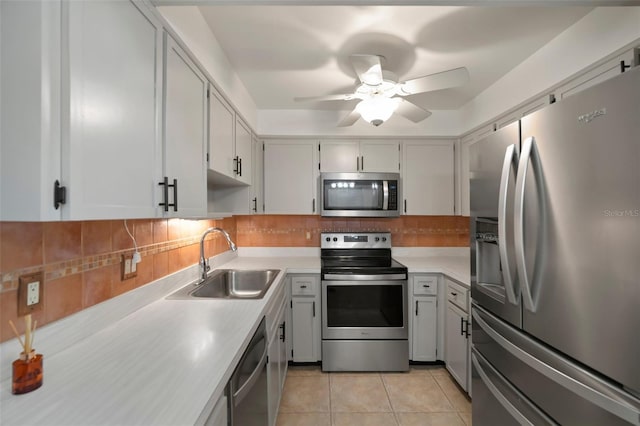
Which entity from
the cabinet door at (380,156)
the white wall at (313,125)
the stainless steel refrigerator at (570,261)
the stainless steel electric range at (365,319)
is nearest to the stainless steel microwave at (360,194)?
the cabinet door at (380,156)

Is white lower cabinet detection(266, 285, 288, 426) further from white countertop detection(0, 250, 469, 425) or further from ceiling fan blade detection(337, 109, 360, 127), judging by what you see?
ceiling fan blade detection(337, 109, 360, 127)

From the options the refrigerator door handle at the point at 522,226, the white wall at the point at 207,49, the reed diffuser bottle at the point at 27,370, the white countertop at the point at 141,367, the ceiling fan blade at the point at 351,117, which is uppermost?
the white wall at the point at 207,49

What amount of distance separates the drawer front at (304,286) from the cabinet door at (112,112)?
161 cm

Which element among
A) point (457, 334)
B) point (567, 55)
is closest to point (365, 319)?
point (457, 334)

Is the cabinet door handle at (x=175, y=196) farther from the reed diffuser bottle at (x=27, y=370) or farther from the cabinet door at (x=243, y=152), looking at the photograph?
the cabinet door at (x=243, y=152)

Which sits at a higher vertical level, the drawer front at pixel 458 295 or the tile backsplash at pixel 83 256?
the tile backsplash at pixel 83 256

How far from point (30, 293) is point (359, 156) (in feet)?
8.22

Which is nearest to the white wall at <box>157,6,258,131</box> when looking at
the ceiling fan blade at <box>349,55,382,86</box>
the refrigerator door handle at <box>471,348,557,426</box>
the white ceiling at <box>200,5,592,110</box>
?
the white ceiling at <box>200,5,592,110</box>

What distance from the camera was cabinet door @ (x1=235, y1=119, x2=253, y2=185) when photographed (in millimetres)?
2096

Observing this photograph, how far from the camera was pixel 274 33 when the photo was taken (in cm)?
166

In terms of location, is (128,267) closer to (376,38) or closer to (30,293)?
(30,293)

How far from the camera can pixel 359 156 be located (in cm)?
284

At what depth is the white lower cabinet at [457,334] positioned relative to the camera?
6.76ft

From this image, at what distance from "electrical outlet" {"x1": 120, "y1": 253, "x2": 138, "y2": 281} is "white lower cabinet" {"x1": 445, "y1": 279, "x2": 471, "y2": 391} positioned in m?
2.13
